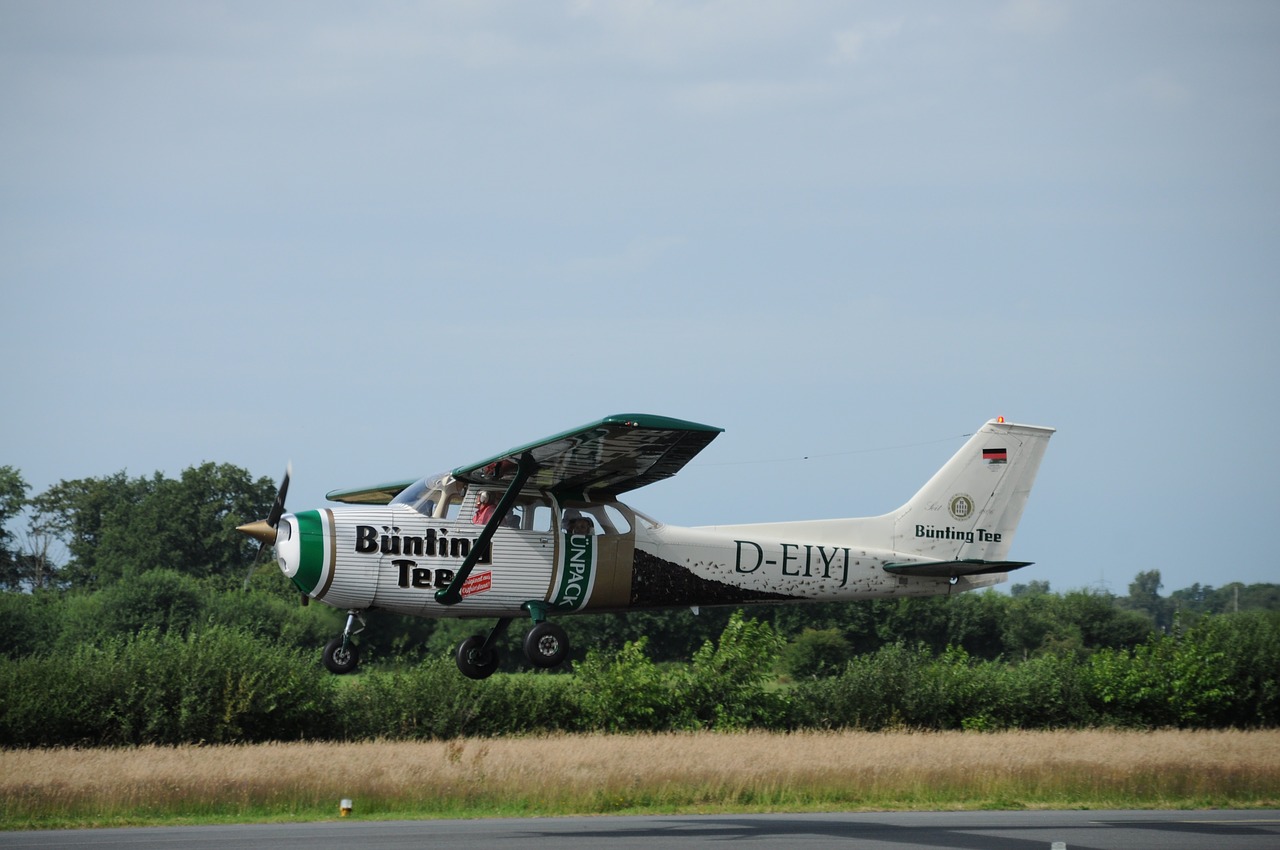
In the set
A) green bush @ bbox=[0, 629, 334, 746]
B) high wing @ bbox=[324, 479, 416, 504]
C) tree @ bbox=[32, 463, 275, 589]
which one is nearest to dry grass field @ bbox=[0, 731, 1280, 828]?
green bush @ bbox=[0, 629, 334, 746]

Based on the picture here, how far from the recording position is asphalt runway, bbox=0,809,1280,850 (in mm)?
24984

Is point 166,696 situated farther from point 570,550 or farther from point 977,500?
point 977,500

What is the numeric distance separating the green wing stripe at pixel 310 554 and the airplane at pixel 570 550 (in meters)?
0.02

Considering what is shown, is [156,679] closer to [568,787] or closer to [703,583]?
[568,787]

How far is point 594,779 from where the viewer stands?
113ft

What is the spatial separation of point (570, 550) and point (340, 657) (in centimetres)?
342

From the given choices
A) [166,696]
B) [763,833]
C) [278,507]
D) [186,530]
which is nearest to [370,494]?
[278,507]

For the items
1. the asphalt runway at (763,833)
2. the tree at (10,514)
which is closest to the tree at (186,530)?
the tree at (10,514)

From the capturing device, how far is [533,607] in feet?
60.8

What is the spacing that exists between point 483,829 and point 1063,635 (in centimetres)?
5301

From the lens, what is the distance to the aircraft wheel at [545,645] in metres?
18.3

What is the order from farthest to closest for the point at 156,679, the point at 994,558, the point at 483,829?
the point at 156,679 → the point at 483,829 → the point at 994,558

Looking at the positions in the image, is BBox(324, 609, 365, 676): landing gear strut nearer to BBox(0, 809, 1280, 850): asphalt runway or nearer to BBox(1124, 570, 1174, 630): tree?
BBox(0, 809, 1280, 850): asphalt runway

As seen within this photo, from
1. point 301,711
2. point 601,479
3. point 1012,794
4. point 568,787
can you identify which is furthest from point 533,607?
point 301,711
